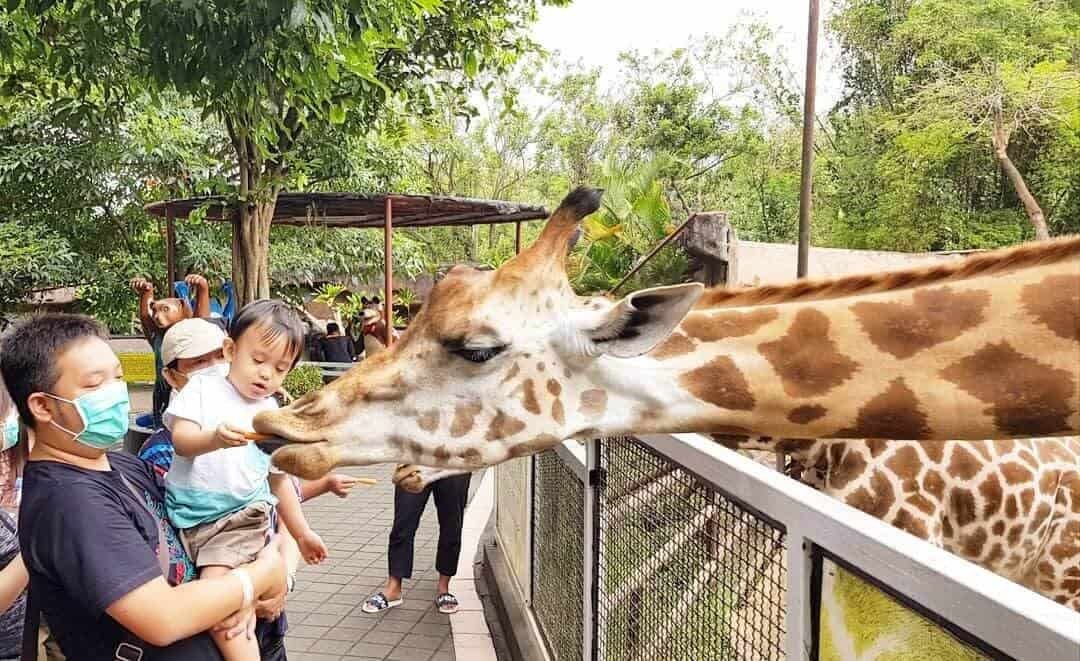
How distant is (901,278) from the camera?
216 cm

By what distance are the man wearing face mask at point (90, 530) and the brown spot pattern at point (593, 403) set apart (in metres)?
0.92

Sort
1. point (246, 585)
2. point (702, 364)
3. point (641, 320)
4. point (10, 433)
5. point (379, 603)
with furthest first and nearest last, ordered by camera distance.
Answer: point (379, 603) < point (10, 433) < point (702, 364) < point (641, 320) < point (246, 585)

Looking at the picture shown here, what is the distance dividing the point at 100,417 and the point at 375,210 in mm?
6793

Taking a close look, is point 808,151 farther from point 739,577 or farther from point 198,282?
point 739,577

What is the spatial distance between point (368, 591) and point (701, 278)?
4974 mm

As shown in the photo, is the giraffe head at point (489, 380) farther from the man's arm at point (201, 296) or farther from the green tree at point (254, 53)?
the man's arm at point (201, 296)

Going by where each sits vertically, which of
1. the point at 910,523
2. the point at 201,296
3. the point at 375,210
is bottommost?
the point at 910,523

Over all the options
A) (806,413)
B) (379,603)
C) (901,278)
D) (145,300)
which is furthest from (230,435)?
(145,300)

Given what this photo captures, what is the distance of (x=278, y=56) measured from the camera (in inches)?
165

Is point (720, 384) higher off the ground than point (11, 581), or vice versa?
point (720, 384)

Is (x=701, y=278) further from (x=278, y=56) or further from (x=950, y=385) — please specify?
(x=950, y=385)

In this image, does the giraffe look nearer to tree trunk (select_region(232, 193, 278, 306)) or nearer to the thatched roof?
the thatched roof

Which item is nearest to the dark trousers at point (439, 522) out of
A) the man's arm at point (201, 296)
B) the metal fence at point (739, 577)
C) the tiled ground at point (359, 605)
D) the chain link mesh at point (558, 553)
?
the tiled ground at point (359, 605)

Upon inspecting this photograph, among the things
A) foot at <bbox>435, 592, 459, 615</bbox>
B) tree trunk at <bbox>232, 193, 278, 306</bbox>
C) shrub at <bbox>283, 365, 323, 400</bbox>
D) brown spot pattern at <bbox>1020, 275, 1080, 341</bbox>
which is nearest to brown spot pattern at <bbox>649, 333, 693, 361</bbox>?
brown spot pattern at <bbox>1020, 275, 1080, 341</bbox>
